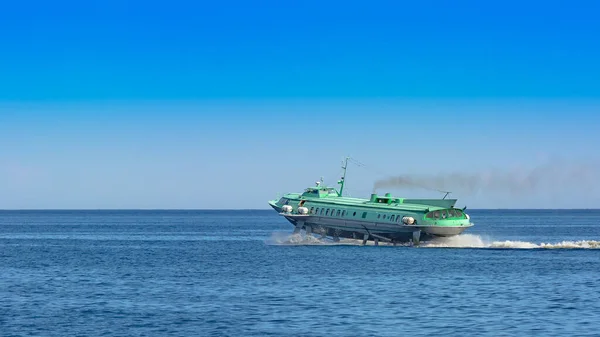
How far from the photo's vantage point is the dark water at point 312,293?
169ft

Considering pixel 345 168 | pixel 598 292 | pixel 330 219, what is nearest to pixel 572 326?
pixel 598 292

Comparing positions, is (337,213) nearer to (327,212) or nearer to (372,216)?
(327,212)

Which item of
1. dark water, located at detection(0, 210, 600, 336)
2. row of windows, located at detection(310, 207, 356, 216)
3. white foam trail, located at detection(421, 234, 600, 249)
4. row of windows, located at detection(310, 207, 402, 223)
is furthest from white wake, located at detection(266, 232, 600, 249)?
row of windows, located at detection(310, 207, 356, 216)

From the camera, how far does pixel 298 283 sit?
73.8 metres

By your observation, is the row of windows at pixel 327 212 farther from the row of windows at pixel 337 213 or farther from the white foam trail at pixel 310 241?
the white foam trail at pixel 310 241

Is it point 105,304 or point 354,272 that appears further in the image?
point 354,272

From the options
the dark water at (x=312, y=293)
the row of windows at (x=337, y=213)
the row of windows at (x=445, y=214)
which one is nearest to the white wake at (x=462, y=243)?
the dark water at (x=312, y=293)

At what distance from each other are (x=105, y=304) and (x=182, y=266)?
32.9 metres

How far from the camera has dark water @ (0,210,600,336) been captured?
51500mm

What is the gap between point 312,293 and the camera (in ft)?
219

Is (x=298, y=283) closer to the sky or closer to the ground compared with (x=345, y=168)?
closer to the ground

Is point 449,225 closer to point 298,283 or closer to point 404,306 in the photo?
point 298,283

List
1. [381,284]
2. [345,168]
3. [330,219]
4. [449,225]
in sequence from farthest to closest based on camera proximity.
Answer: [345,168], [330,219], [449,225], [381,284]

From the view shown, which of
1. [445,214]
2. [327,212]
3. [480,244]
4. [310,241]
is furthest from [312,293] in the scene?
[310,241]
